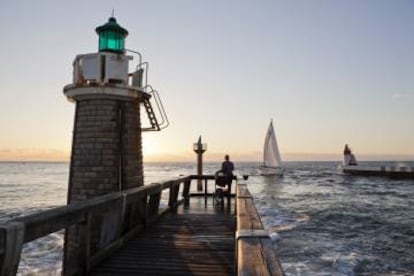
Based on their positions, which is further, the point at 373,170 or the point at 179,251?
the point at 373,170

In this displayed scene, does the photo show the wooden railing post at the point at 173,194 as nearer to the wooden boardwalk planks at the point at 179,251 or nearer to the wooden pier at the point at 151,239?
the wooden pier at the point at 151,239

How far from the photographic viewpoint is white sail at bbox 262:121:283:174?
216ft

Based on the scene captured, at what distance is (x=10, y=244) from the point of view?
→ 11.3ft

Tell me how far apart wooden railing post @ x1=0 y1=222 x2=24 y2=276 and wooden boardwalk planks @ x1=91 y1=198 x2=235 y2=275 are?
197 centimetres

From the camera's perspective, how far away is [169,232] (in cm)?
834

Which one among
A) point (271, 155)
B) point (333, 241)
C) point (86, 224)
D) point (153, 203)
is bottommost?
point (333, 241)

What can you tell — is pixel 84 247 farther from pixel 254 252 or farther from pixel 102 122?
pixel 102 122

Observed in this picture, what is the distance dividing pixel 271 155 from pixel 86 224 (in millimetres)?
64271

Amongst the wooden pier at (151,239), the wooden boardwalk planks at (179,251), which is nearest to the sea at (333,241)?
the wooden boardwalk planks at (179,251)

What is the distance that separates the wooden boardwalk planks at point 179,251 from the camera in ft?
18.3

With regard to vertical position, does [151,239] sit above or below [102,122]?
below

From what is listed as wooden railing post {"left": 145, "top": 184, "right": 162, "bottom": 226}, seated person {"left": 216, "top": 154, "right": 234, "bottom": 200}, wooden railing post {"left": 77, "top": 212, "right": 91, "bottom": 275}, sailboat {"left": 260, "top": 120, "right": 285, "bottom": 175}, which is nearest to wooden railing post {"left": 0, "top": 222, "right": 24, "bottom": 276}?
wooden railing post {"left": 77, "top": 212, "right": 91, "bottom": 275}

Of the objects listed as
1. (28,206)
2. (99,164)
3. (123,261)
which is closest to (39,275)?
(99,164)

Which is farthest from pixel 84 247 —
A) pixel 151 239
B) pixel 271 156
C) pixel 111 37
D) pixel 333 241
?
pixel 271 156
